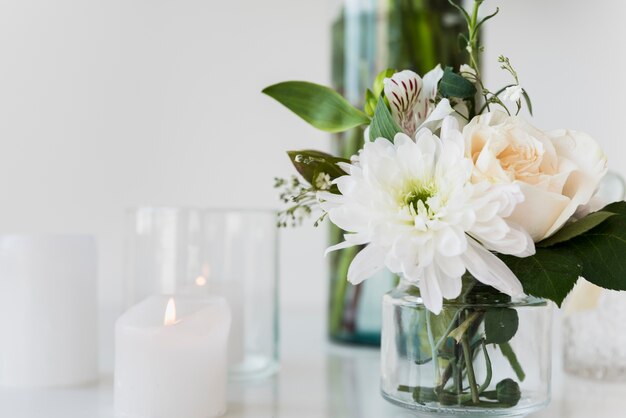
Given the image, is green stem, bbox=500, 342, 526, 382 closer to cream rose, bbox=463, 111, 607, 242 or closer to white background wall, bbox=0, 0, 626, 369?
cream rose, bbox=463, 111, 607, 242

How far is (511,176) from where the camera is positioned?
495 millimetres

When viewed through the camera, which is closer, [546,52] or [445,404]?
[445,404]

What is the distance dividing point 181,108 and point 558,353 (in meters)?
0.68

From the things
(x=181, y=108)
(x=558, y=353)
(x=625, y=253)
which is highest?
(x=181, y=108)

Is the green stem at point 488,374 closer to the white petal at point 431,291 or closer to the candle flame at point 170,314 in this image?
the white petal at point 431,291

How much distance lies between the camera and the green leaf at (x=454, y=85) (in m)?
0.55

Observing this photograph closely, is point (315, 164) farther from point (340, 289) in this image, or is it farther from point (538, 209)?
point (340, 289)

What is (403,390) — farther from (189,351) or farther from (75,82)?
(75,82)

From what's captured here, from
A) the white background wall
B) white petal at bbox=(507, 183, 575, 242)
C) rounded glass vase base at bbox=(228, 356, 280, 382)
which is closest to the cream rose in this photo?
white petal at bbox=(507, 183, 575, 242)

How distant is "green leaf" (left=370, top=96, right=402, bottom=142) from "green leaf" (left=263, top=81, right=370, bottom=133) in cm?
6

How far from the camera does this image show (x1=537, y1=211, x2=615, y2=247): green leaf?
0.52m

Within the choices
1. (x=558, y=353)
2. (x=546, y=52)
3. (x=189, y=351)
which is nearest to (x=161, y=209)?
(x=189, y=351)

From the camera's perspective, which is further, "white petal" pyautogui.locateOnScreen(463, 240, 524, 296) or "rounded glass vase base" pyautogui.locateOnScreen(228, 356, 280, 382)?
"rounded glass vase base" pyautogui.locateOnScreen(228, 356, 280, 382)

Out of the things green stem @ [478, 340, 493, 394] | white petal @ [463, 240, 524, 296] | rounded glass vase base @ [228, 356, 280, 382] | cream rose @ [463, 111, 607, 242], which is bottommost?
rounded glass vase base @ [228, 356, 280, 382]
